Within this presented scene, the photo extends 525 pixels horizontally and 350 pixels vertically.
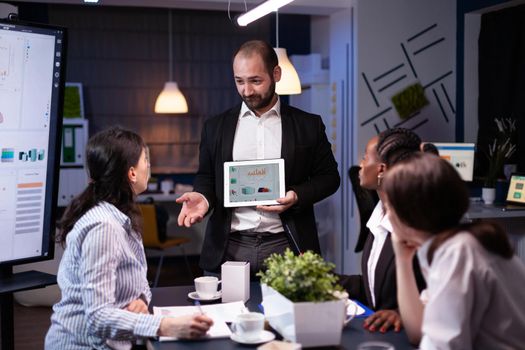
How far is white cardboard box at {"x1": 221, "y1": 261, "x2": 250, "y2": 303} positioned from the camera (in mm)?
2328

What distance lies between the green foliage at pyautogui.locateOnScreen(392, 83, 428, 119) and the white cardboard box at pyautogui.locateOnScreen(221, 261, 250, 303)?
3861mm

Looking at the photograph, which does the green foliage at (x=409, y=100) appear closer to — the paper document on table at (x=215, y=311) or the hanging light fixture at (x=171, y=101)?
the hanging light fixture at (x=171, y=101)

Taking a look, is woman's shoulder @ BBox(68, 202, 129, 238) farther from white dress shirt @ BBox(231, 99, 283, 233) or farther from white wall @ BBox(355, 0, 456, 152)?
white wall @ BBox(355, 0, 456, 152)

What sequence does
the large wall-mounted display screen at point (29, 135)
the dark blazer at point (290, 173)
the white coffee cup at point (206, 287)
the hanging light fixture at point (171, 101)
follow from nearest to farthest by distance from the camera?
the white coffee cup at point (206, 287), the large wall-mounted display screen at point (29, 135), the dark blazer at point (290, 173), the hanging light fixture at point (171, 101)

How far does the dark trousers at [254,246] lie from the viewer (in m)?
2.78

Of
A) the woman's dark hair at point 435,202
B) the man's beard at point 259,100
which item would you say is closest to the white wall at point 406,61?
the man's beard at point 259,100

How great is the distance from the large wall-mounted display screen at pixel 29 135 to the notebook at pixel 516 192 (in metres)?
3.54

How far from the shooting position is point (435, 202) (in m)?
1.56

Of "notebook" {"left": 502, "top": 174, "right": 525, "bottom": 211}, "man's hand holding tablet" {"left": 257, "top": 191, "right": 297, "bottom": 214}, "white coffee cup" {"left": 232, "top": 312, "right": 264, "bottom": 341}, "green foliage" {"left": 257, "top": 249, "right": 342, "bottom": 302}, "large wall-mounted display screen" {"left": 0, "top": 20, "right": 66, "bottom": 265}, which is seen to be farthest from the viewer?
"notebook" {"left": 502, "top": 174, "right": 525, "bottom": 211}

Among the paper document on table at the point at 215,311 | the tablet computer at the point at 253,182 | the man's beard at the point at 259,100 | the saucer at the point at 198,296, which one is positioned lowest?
the paper document on table at the point at 215,311

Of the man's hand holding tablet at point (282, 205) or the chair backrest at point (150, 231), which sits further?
the chair backrest at point (150, 231)

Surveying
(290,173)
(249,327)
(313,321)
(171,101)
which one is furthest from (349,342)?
(171,101)

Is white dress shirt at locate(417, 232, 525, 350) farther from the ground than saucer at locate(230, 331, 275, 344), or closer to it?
farther from the ground

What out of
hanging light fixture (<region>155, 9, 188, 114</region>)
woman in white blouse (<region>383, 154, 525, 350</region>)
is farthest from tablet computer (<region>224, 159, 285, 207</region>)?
hanging light fixture (<region>155, 9, 188, 114</region>)
